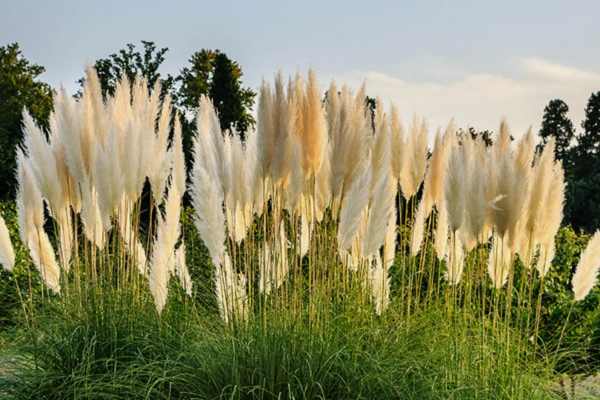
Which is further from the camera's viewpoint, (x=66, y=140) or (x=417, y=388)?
(x=66, y=140)

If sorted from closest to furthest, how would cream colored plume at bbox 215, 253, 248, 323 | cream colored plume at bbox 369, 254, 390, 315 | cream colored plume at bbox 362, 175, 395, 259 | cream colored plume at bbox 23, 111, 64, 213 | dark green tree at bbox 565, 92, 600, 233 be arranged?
cream colored plume at bbox 362, 175, 395, 259 < cream colored plume at bbox 215, 253, 248, 323 < cream colored plume at bbox 23, 111, 64, 213 < cream colored plume at bbox 369, 254, 390, 315 < dark green tree at bbox 565, 92, 600, 233

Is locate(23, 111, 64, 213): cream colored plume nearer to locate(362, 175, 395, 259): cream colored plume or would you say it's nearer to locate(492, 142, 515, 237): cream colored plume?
locate(362, 175, 395, 259): cream colored plume

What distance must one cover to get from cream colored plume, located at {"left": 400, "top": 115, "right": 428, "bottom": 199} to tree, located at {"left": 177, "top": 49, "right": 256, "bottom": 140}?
58.3ft

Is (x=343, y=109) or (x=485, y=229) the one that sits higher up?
(x=343, y=109)

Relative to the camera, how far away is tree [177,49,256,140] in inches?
1128

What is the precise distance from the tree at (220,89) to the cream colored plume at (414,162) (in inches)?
700

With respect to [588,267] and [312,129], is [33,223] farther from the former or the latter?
[588,267]

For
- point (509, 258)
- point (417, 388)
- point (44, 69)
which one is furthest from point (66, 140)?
point (44, 69)

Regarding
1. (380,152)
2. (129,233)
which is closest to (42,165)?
(129,233)

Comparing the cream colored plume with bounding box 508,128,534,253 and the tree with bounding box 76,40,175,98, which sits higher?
the tree with bounding box 76,40,175,98

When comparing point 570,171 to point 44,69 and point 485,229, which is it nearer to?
point 44,69

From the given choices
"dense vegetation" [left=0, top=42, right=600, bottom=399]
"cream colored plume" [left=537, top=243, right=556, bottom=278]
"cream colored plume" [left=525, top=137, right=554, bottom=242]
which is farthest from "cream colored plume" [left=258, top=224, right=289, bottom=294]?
"cream colored plume" [left=537, top=243, right=556, bottom=278]

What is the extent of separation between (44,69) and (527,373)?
37.4 metres

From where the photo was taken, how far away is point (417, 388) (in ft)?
12.6
